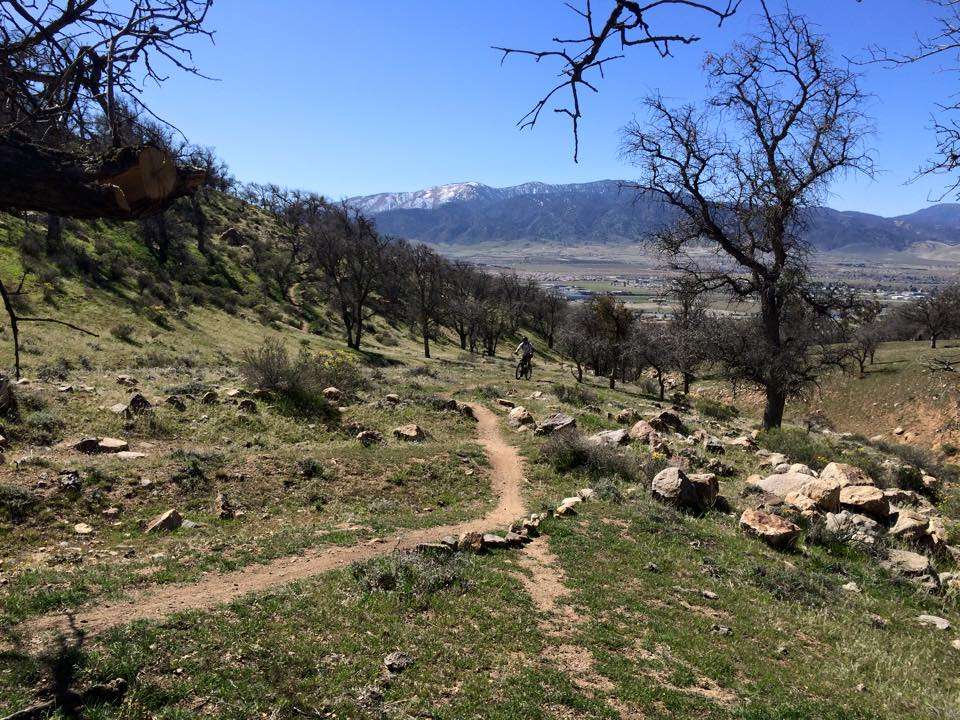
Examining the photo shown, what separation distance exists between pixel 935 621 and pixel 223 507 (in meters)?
10.3

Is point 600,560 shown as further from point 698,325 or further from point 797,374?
point 698,325

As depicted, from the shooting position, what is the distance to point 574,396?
22.5 metres

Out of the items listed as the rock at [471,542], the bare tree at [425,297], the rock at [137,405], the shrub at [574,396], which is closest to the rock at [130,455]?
the rock at [137,405]

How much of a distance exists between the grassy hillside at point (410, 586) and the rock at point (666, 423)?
2515 mm

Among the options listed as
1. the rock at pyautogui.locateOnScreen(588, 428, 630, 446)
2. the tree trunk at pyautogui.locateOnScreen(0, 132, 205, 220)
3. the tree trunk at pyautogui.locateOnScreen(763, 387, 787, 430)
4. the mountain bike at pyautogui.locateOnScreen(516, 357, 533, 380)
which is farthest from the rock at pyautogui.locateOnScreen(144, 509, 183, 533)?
the mountain bike at pyautogui.locateOnScreen(516, 357, 533, 380)

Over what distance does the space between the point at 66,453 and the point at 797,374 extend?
18410mm

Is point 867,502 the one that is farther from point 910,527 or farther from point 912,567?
point 912,567

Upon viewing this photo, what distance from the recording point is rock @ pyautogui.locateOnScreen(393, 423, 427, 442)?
1364 centimetres

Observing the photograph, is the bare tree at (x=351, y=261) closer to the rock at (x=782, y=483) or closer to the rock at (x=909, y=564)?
the rock at (x=782, y=483)

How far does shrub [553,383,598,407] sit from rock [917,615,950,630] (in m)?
13.7

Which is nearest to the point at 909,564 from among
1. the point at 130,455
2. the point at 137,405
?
the point at 130,455

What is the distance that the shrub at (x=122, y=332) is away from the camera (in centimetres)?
2420

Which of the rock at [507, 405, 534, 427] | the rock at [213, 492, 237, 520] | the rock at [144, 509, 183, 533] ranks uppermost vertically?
the rock at [144, 509, 183, 533]

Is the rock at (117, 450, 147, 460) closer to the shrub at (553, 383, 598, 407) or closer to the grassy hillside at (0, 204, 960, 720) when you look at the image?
the grassy hillside at (0, 204, 960, 720)
